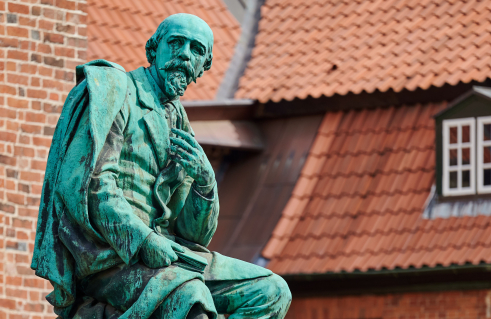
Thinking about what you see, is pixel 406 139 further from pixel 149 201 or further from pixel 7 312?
pixel 149 201

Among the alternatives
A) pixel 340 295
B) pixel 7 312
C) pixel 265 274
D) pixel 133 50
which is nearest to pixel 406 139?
pixel 340 295

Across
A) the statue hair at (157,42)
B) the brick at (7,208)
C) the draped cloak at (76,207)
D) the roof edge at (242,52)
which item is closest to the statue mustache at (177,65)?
the statue hair at (157,42)

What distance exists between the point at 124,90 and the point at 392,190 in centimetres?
1119

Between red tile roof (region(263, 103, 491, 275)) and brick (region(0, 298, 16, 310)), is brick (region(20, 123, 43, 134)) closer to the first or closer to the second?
brick (region(0, 298, 16, 310))

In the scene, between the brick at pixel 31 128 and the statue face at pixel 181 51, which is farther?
the brick at pixel 31 128

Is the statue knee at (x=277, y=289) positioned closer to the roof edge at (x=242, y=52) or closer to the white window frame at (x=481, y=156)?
the white window frame at (x=481, y=156)

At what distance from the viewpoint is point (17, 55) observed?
1280 cm

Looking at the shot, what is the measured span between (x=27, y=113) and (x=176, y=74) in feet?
21.6

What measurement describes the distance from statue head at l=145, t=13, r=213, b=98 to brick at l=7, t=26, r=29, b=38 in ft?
21.5

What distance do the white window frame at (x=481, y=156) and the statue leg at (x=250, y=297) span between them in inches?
427

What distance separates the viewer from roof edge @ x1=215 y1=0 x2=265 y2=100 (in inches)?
728

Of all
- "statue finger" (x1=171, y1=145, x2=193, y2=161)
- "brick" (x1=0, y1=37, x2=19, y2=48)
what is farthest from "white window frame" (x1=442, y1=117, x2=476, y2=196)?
"statue finger" (x1=171, y1=145, x2=193, y2=161)

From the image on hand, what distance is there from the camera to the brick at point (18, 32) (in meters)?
12.8

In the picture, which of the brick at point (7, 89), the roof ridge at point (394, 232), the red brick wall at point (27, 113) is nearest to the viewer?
the red brick wall at point (27, 113)
